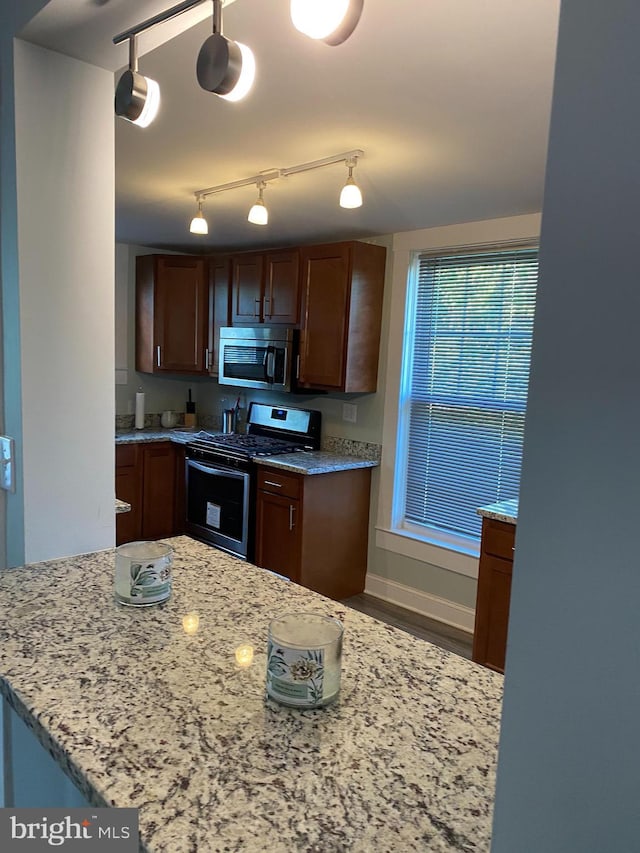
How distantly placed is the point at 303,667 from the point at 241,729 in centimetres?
12

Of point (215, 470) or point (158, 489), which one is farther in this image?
point (158, 489)

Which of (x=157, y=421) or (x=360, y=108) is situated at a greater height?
(x=360, y=108)

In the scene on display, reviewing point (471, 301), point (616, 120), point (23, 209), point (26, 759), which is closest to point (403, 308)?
point (471, 301)

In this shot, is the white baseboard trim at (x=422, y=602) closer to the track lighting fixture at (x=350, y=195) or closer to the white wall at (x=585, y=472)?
the track lighting fixture at (x=350, y=195)

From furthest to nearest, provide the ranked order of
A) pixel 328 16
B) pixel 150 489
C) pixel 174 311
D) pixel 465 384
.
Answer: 1. pixel 174 311
2. pixel 150 489
3. pixel 465 384
4. pixel 328 16

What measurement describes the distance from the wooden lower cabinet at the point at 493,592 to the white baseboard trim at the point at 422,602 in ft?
2.34

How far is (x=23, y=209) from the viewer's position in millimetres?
1388

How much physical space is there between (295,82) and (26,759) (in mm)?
1777

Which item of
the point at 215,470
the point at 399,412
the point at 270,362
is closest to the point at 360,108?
the point at 399,412

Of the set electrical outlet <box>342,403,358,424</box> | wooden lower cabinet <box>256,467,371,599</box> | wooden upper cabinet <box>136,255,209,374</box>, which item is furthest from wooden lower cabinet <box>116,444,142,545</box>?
electrical outlet <box>342,403,358,424</box>

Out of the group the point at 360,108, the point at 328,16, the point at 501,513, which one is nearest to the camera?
the point at 328,16

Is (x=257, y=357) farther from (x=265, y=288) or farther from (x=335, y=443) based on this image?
(x=335, y=443)

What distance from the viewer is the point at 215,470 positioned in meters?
4.13

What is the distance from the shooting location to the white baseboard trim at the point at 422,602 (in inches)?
141
